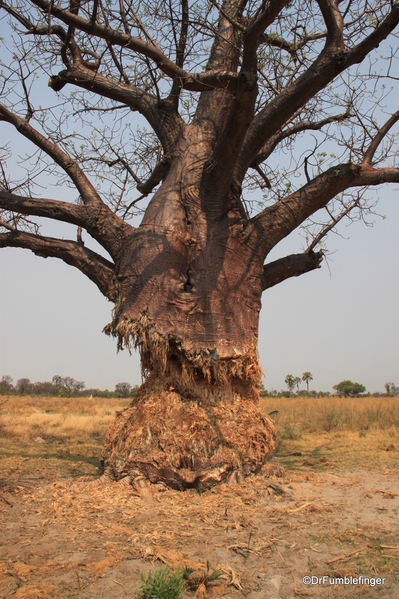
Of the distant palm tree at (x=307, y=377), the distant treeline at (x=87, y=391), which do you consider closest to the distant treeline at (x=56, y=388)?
the distant treeline at (x=87, y=391)

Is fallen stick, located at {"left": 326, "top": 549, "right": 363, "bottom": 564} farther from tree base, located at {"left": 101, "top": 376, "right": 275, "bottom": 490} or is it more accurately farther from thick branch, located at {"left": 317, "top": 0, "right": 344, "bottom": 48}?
thick branch, located at {"left": 317, "top": 0, "right": 344, "bottom": 48}

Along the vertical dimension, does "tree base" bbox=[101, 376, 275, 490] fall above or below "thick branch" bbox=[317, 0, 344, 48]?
below

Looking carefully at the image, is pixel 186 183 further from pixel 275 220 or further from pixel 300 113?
pixel 300 113

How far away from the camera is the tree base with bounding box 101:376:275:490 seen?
3867 millimetres

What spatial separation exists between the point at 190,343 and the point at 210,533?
1716 mm

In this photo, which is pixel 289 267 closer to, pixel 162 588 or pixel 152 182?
pixel 152 182

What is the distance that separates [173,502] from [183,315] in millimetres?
1605

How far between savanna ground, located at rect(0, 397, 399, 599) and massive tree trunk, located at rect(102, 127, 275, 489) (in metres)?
0.25

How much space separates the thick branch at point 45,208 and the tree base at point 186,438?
2059 mm

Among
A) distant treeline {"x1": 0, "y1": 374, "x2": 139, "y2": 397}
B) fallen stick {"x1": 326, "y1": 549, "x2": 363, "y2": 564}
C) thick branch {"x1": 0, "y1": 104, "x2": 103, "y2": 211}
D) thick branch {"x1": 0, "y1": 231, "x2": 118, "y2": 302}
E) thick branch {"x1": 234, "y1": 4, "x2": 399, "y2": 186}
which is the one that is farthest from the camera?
distant treeline {"x1": 0, "y1": 374, "x2": 139, "y2": 397}

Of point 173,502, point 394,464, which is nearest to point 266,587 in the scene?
point 173,502

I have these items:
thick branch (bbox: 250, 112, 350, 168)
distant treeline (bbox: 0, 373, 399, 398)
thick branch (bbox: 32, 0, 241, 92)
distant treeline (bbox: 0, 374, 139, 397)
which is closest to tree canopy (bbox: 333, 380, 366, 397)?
distant treeline (bbox: 0, 373, 399, 398)

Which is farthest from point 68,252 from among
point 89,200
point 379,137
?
point 379,137

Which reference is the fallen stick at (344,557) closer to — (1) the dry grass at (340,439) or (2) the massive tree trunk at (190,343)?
(2) the massive tree trunk at (190,343)
